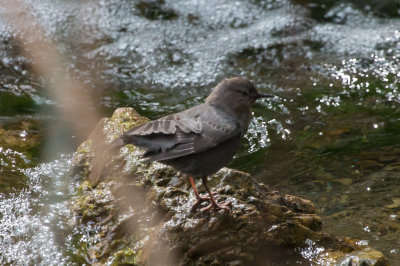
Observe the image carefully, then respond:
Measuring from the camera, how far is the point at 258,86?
23.6ft

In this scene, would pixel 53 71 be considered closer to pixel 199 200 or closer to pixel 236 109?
pixel 236 109

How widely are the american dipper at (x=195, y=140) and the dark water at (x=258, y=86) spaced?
3.78 ft

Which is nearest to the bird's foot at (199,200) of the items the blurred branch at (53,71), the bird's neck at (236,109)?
the bird's neck at (236,109)

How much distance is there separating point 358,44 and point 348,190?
3341 mm

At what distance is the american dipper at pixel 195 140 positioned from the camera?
12.2 ft

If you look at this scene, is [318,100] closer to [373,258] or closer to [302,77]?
[302,77]

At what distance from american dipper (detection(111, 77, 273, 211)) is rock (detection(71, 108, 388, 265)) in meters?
0.17

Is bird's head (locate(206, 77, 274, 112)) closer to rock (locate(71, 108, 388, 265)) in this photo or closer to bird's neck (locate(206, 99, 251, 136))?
bird's neck (locate(206, 99, 251, 136))

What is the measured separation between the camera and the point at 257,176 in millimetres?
5469

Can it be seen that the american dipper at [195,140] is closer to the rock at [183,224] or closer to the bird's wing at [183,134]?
the bird's wing at [183,134]

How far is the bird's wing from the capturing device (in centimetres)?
370

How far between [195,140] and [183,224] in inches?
23.5

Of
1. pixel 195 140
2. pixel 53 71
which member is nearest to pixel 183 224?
pixel 195 140

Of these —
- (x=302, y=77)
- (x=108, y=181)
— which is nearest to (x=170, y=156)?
(x=108, y=181)
